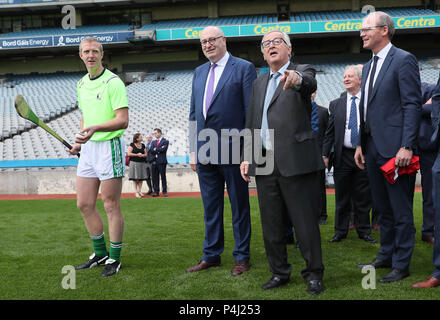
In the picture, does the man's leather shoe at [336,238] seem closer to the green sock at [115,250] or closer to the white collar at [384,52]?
the white collar at [384,52]

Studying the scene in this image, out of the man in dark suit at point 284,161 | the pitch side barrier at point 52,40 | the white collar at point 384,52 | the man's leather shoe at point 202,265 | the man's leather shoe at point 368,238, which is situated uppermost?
the pitch side barrier at point 52,40

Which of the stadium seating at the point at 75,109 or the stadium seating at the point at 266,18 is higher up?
the stadium seating at the point at 266,18

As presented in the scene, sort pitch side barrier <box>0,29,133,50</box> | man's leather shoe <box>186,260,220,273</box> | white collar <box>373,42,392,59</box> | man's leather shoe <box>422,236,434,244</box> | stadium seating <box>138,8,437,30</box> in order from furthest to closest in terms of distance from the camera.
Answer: pitch side barrier <box>0,29,133,50</box>
stadium seating <box>138,8,437,30</box>
man's leather shoe <box>422,236,434,244</box>
man's leather shoe <box>186,260,220,273</box>
white collar <box>373,42,392,59</box>

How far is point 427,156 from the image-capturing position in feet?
14.5

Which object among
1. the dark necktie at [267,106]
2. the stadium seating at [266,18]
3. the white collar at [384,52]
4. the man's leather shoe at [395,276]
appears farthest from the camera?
the stadium seating at [266,18]

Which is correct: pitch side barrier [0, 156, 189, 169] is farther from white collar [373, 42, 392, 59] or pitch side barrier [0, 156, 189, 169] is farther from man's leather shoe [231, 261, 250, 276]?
white collar [373, 42, 392, 59]

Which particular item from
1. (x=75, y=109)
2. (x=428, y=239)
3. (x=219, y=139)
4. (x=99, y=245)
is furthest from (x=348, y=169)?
(x=75, y=109)

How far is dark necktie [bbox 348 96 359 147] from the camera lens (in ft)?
15.2

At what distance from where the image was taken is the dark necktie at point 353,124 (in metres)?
4.62

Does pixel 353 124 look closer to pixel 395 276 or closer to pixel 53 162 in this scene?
pixel 395 276

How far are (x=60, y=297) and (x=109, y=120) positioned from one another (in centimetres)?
144

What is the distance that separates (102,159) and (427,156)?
134 inches

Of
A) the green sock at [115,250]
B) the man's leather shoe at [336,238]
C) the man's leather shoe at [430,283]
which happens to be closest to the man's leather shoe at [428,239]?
the man's leather shoe at [336,238]
